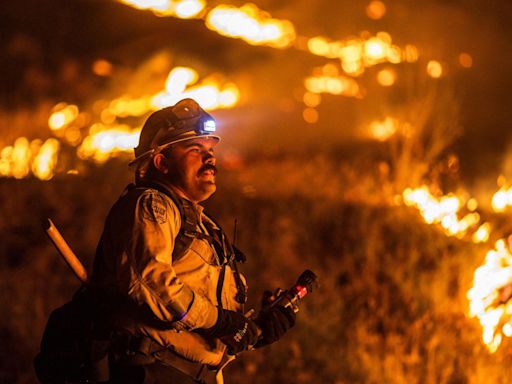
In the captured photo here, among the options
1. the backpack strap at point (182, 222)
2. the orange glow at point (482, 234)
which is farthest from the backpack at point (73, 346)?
the orange glow at point (482, 234)

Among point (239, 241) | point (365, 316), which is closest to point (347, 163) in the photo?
point (239, 241)

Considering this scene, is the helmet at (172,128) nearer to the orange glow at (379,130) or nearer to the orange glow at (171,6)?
the orange glow at (379,130)

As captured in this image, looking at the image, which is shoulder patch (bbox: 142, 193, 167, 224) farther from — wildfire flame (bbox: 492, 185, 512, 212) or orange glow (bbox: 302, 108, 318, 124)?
orange glow (bbox: 302, 108, 318, 124)

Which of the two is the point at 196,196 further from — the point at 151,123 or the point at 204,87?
the point at 204,87

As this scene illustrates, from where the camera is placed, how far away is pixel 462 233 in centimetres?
787

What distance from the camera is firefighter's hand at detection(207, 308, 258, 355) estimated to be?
3143 millimetres

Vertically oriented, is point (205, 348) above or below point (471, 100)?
below

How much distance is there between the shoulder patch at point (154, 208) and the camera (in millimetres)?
3047

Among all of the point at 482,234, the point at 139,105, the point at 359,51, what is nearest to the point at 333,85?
the point at 359,51

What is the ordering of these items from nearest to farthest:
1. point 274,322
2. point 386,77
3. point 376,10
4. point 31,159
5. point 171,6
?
point 274,322 → point 31,159 → point 386,77 → point 171,6 → point 376,10

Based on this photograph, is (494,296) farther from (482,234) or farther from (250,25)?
(250,25)

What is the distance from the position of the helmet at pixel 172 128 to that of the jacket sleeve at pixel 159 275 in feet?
1.24

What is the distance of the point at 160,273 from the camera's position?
2932 mm

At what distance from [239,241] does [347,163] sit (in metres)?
3.49
